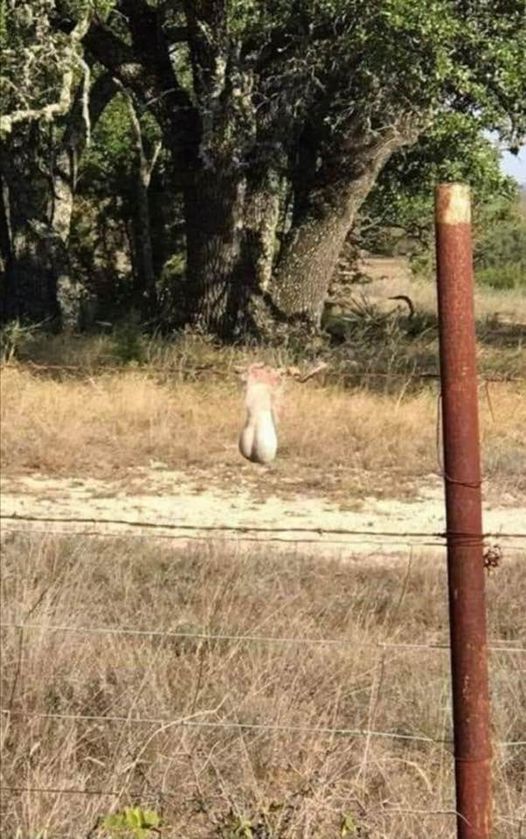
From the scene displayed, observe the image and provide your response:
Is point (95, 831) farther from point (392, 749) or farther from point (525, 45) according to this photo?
point (525, 45)

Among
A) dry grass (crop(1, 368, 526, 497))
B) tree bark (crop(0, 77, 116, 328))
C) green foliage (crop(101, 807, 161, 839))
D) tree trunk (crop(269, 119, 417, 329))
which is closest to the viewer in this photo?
green foliage (crop(101, 807, 161, 839))

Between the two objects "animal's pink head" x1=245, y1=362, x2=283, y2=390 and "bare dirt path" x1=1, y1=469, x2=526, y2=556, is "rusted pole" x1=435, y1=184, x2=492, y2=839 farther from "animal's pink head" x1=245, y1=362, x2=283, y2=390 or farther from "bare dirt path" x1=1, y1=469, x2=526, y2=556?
"bare dirt path" x1=1, y1=469, x2=526, y2=556

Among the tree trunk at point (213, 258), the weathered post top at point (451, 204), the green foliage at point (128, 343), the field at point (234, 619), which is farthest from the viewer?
the tree trunk at point (213, 258)

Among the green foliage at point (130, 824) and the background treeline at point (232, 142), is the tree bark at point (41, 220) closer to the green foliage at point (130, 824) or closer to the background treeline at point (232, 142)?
the background treeline at point (232, 142)

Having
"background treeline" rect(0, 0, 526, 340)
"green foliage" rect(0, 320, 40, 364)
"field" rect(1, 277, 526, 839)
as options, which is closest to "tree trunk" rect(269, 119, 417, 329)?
"background treeline" rect(0, 0, 526, 340)

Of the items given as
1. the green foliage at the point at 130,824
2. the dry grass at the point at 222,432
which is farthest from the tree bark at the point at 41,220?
the green foliage at the point at 130,824

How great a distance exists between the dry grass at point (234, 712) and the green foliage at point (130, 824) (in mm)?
173

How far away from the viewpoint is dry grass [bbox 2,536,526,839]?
3.38m

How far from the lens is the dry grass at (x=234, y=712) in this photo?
3375 millimetres

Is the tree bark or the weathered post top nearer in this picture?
the weathered post top

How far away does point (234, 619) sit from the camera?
5477mm

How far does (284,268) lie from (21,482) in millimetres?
6860

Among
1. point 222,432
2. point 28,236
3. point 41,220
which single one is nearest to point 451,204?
point 222,432

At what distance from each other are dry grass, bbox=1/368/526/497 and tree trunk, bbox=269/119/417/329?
4.18 metres
